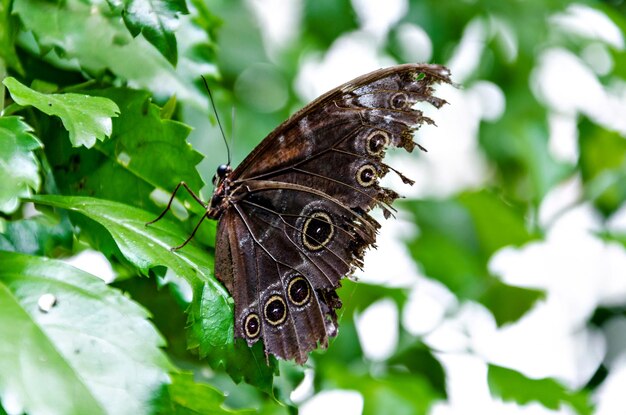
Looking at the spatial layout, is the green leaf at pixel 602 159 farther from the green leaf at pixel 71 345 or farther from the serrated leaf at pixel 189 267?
the green leaf at pixel 71 345

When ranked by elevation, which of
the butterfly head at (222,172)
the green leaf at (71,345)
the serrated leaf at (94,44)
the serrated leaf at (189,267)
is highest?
the serrated leaf at (94,44)

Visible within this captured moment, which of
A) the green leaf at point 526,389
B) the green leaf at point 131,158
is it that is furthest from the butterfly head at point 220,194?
the green leaf at point 526,389

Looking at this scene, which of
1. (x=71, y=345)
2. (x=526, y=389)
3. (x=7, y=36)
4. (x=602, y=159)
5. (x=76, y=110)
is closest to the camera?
(x=71, y=345)

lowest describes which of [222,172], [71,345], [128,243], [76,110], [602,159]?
[71,345]

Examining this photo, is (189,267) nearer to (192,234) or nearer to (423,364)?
(192,234)

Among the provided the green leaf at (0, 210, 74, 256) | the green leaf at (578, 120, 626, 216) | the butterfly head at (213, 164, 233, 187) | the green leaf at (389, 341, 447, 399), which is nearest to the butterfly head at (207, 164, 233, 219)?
the butterfly head at (213, 164, 233, 187)

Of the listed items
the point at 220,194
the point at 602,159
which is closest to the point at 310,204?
the point at 220,194
